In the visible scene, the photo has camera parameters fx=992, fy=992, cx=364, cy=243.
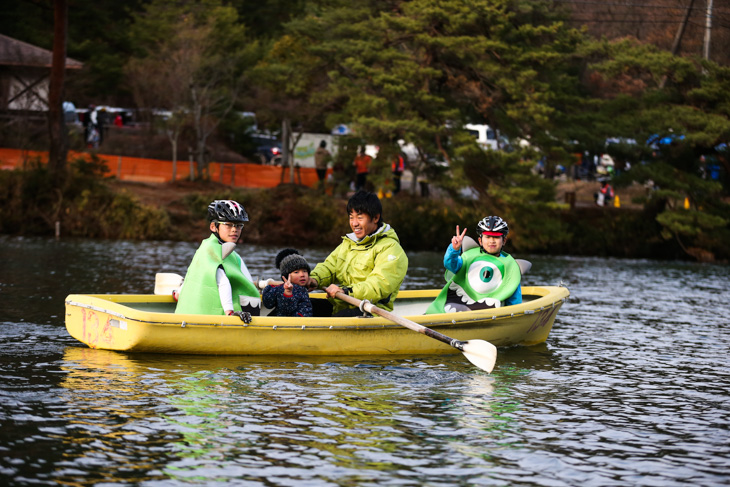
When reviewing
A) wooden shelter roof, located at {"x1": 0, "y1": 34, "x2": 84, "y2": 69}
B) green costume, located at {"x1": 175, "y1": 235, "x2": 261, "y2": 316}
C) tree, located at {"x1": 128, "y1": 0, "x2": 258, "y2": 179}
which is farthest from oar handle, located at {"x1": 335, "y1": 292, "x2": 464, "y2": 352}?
wooden shelter roof, located at {"x1": 0, "y1": 34, "x2": 84, "y2": 69}

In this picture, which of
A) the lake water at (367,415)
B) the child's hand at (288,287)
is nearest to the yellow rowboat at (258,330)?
the lake water at (367,415)

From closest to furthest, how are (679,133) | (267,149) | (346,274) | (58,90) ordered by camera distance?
1. (346,274)
2. (679,133)
3. (58,90)
4. (267,149)

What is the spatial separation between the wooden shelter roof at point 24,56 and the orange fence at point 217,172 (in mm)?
3603

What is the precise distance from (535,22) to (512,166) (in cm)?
543

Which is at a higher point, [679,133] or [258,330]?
[679,133]

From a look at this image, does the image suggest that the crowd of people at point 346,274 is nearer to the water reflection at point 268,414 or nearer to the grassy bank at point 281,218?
the water reflection at point 268,414

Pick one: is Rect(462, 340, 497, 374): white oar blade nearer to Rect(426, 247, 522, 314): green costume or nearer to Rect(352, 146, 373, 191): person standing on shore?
Rect(426, 247, 522, 314): green costume

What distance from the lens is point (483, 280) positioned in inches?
464

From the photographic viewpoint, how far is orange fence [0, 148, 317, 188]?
34031 mm

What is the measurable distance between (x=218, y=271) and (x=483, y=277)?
3401 millimetres

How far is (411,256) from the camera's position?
89.5 ft

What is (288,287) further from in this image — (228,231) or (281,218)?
(281,218)

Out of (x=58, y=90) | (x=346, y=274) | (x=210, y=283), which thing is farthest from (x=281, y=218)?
(x=210, y=283)

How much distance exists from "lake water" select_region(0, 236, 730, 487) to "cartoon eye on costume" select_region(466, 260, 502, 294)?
815mm
